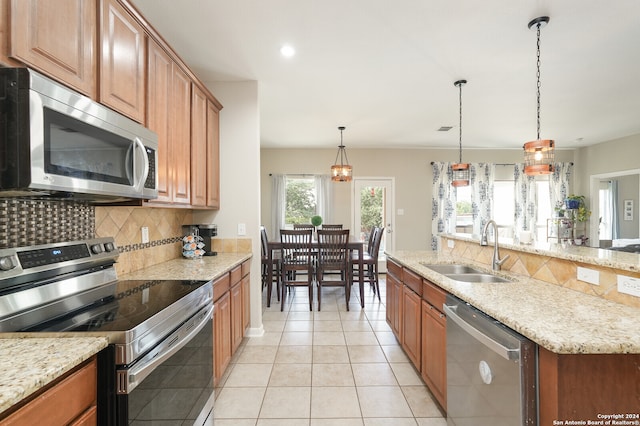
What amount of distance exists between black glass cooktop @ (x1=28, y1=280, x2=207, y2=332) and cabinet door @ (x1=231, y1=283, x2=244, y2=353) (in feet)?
2.33

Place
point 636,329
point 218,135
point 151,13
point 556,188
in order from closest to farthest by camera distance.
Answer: point 636,329 < point 151,13 < point 218,135 < point 556,188

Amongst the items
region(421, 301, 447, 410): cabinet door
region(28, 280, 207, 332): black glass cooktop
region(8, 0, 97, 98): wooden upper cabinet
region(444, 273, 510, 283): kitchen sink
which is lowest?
region(421, 301, 447, 410): cabinet door

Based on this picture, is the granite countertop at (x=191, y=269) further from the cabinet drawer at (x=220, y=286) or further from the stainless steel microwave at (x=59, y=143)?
the stainless steel microwave at (x=59, y=143)

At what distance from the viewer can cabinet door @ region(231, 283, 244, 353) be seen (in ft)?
7.73

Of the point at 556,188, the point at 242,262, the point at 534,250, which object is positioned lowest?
the point at 242,262

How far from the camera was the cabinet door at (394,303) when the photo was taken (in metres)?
2.67

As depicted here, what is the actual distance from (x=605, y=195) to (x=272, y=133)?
23.4 feet

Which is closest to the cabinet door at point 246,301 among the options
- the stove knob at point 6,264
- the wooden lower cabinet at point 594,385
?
the stove knob at point 6,264

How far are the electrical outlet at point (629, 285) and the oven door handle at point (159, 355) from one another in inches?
78.4

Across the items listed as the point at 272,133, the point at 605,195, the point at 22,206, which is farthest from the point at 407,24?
the point at 605,195

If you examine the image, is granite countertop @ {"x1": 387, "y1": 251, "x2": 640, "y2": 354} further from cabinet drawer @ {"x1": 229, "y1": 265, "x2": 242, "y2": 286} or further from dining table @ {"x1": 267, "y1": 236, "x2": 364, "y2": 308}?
dining table @ {"x1": 267, "y1": 236, "x2": 364, "y2": 308}

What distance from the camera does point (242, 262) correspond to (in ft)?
8.72

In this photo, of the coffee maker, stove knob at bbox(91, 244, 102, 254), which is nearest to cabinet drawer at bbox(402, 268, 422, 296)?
the coffee maker

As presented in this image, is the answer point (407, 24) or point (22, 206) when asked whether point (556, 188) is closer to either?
point (407, 24)
